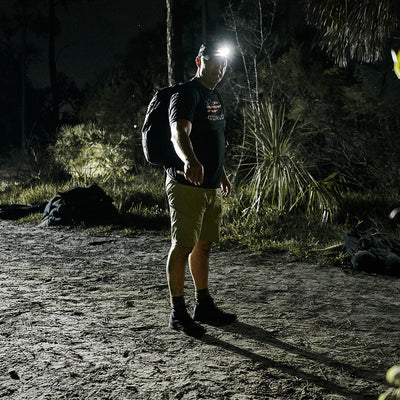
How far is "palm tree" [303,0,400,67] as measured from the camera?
7.51 meters

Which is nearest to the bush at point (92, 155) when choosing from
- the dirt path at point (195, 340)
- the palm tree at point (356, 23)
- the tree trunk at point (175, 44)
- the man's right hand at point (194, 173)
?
the tree trunk at point (175, 44)

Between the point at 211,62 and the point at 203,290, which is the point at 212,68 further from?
the point at 203,290

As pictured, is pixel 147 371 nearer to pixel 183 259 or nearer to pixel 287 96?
pixel 183 259

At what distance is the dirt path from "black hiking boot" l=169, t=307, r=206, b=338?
0.06 metres

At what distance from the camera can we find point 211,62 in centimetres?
364

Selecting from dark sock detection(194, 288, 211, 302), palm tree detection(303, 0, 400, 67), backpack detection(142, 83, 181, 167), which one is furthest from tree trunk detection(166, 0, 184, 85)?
dark sock detection(194, 288, 211, 302)

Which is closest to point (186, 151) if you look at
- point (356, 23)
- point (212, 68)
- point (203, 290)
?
point (212, 68)

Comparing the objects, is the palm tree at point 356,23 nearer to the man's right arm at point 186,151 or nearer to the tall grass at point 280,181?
the tall grass at point 280,181

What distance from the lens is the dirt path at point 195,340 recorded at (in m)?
2.87

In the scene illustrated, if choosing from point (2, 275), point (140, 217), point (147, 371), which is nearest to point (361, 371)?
point (147, 371)

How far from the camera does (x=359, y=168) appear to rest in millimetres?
12555

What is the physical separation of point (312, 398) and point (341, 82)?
13.6 metres

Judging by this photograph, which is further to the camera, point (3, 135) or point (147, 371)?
point (3, 135)

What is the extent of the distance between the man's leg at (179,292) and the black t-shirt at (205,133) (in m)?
0.50
